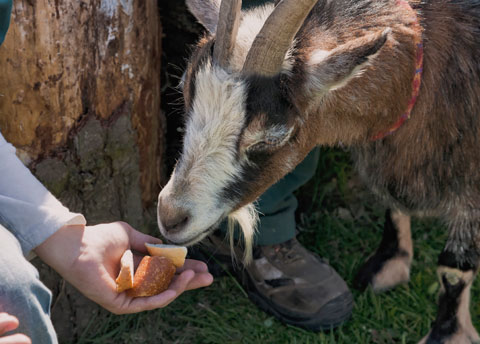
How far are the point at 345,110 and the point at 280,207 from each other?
3.13 feet

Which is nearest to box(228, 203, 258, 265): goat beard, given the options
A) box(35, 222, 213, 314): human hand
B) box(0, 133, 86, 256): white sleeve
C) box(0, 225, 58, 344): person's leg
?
box(35, 222, 213, 314): human hand

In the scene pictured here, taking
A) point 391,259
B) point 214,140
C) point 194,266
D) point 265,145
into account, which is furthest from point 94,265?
point 391,259

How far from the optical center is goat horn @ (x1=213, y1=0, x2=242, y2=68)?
215cm

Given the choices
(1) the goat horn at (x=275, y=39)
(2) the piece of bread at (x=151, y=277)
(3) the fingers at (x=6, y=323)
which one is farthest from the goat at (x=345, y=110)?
(3) the fingers at (x=6, y=323)

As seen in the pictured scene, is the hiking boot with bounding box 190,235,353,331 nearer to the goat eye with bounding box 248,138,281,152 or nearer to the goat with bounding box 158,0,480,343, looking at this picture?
the goat with bounding box 158,0,480,343

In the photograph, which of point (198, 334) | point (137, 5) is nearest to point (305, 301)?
point (198, 334)

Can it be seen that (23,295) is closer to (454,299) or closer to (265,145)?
(265,145)

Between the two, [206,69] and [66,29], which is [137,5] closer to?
[66,29]

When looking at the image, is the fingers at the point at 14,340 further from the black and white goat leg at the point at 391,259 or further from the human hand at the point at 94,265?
the black and white goat leg at the point at 391,259

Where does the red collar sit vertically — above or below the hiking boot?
above

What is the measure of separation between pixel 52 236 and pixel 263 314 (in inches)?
55.7

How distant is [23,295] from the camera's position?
1729 millimetres

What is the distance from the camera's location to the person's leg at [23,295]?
1.71 metres

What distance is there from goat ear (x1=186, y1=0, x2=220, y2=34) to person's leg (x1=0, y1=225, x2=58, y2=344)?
4.01 feet
